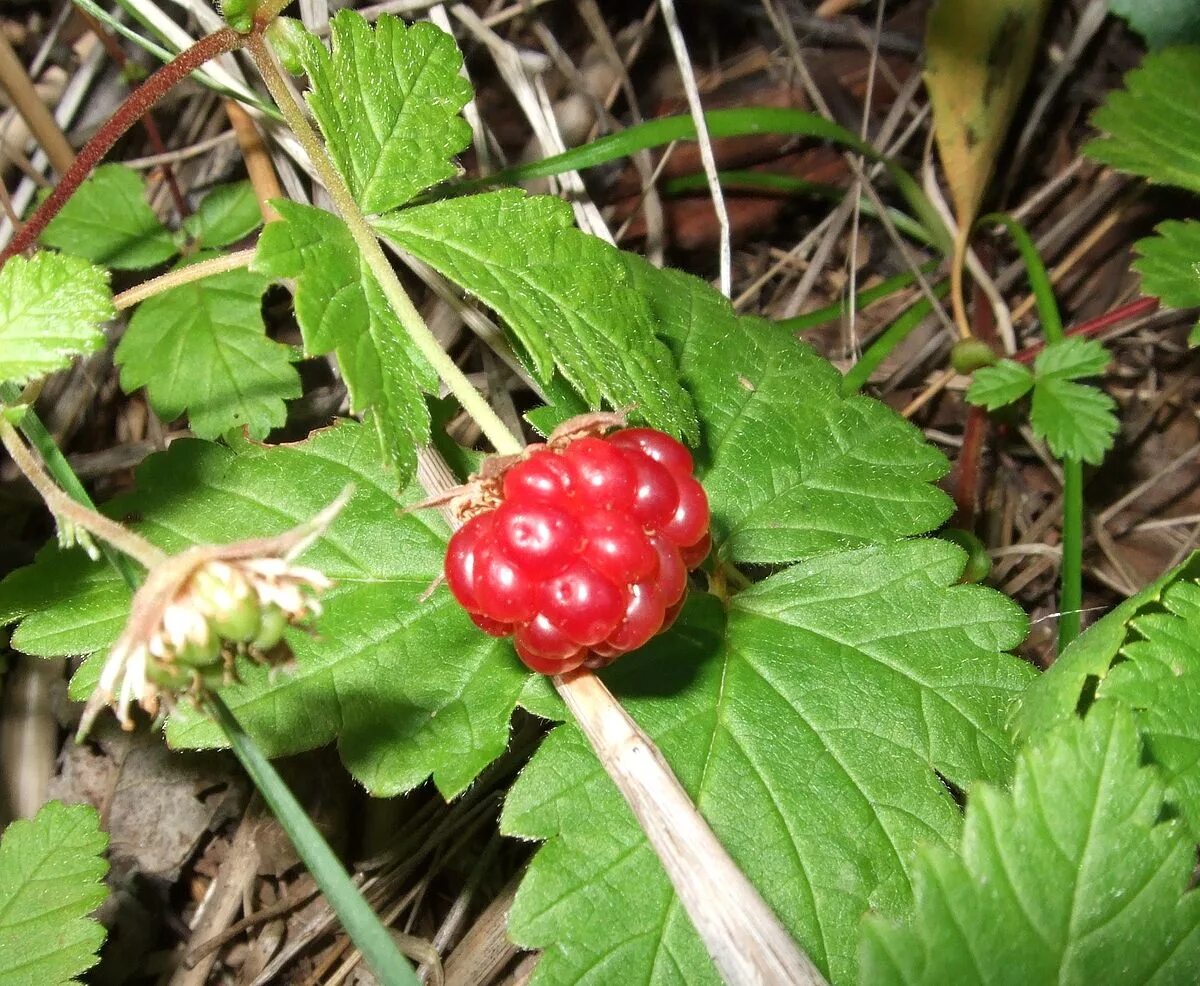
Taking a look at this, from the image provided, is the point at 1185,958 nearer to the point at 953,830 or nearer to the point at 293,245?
the point at 953,830

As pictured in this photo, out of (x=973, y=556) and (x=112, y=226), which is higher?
(x=973, y=556)

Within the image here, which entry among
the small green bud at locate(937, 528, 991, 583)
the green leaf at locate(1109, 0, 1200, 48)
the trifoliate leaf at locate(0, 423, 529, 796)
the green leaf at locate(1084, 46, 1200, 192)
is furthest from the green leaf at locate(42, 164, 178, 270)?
the green leaf at locate(1109, 0, 1200, 48)

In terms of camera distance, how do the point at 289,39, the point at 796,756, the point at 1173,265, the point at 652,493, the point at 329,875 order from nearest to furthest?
the point at 329,875 < the point at 652,493 < the point at 289,39 < the point at 796,756 < the point at 1173,265


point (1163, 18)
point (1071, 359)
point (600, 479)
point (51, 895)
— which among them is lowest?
point (51, 895)

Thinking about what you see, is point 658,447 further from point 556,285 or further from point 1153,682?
point 1153,682

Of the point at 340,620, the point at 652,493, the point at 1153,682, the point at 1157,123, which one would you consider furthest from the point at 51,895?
the point at 1157,123
